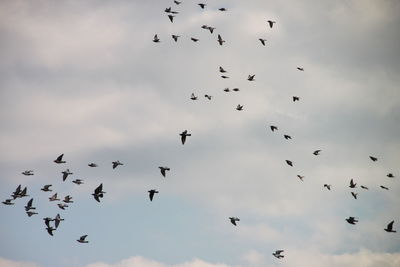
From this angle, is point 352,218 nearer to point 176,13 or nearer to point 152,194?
point 152,194

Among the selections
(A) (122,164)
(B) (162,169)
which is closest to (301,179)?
(B) (162,169)

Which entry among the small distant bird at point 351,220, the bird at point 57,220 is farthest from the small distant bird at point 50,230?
the small distant bird at point 351,220

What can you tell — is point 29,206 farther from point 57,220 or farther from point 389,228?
point 389,228

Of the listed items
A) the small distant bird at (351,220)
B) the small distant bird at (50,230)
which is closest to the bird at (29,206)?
the small distant bird at (50,230)

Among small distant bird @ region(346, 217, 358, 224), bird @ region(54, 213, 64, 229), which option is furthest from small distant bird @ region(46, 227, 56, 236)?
small distant bird @ region(346, 217, 358, 224)

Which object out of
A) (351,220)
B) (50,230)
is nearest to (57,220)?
(50,230)

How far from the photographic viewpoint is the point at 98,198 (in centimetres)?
6069

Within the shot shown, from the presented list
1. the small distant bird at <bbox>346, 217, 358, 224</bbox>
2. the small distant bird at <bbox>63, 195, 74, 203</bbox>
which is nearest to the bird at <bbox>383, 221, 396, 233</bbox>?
the small distant bird at <bbox>346, 217, 358, 224</bbox>

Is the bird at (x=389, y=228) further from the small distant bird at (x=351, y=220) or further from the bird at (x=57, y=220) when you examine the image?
the bird at (x=57, y=220)

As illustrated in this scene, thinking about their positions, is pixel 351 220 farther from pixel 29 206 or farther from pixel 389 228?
pixel 29 206

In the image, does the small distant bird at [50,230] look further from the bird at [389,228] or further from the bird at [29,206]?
the bird at [389,228]

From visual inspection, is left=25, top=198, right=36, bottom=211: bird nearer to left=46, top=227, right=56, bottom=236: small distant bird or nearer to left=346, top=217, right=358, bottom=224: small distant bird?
left=46, top=227, right=56, bottom=236: small distant bird

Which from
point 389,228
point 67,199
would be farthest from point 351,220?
point 67,199

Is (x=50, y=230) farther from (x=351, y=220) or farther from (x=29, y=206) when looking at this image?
(x=351, y=220)
